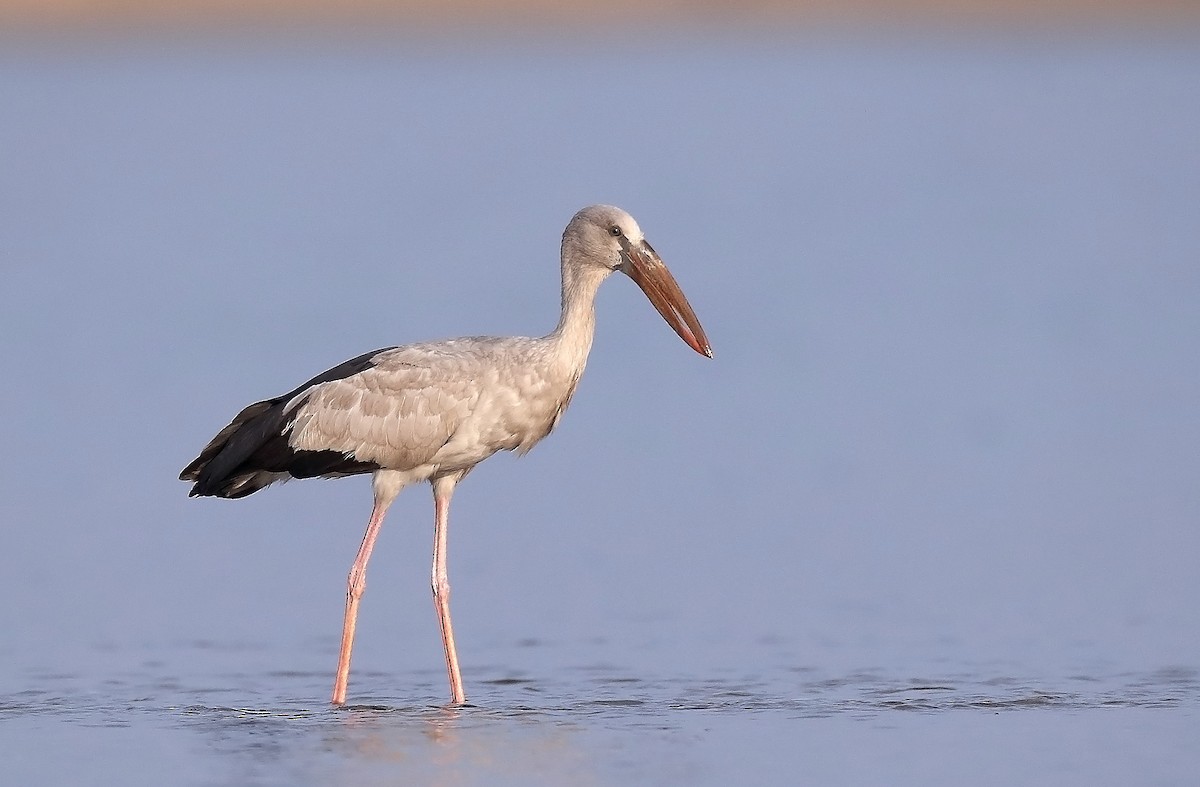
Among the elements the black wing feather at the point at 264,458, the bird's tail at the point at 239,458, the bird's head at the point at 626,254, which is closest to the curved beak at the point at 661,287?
the bird's head at the point at 626,254

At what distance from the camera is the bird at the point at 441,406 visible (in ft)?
35.2

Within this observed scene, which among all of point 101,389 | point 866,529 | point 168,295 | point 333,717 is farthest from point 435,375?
point 168,295

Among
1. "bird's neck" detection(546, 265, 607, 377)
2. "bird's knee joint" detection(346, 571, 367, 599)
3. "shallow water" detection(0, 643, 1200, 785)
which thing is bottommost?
"shallow water" detection(0, 643, 1200, 785)

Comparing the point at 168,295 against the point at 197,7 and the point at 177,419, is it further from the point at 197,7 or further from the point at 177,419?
the point at 197,7

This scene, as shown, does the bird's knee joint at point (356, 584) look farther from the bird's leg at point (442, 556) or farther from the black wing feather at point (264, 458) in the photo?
the black wing feather at point (264, 458)

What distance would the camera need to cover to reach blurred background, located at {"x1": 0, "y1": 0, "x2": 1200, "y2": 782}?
38.9 feet

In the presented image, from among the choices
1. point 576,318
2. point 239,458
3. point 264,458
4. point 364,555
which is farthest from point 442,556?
point 576,318

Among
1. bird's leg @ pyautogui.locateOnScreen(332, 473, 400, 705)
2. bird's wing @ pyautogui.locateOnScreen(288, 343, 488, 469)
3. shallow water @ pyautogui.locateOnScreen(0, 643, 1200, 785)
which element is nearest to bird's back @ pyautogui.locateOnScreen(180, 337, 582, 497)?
bird's wing @ pyautogui.locateOnScreen(288, 343, 488, 469)

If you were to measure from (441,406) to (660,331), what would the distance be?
32.3 ft

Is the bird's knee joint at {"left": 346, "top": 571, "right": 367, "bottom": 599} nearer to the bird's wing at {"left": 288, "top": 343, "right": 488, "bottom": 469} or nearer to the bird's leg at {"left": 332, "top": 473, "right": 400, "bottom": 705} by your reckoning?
the bird's leg at {"left": 332, "top": 473, "right": 400, "bottom": 705}

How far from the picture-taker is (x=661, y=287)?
35.8 feet

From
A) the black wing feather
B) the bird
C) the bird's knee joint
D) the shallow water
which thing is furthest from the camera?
the black wing feather

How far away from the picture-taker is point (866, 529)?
13539 mm

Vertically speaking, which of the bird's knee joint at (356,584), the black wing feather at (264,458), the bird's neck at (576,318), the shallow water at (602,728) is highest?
the bird's neck at (576,318)
